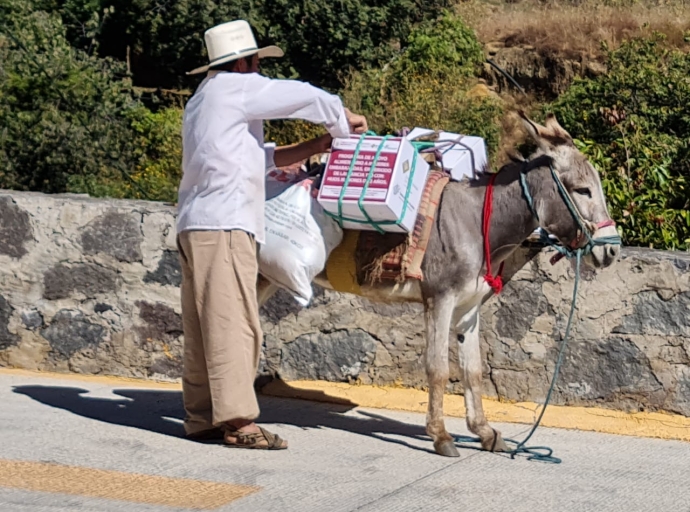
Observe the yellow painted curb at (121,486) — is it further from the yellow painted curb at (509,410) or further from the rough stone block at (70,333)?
the rough stone block at (70,333)

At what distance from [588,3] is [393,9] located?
3.34 metres

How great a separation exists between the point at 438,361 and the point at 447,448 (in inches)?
17.8

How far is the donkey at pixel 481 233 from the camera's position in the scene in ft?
20.5

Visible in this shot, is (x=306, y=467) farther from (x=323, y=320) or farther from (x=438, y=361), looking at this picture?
(x=323, y=320)

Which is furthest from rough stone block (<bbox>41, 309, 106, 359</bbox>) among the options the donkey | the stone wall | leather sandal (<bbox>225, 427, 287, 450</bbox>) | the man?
the donkey

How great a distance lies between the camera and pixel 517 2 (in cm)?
2077

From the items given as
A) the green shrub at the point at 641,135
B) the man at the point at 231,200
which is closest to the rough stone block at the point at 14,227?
the man at the point at 231,200

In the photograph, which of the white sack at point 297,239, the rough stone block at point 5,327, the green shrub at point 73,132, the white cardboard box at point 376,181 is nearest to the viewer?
the white cardboard box at point 376,181

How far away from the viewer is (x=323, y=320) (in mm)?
7750

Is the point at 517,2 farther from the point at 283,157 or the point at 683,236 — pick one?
the point at 283,157

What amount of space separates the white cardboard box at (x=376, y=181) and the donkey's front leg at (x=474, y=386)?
2.55ft

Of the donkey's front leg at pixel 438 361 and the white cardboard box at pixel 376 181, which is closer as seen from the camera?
the white cardboard box at pixel 376 181

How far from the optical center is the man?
617cm

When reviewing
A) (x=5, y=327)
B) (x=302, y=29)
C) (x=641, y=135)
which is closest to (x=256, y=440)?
(x=5, y=327)
